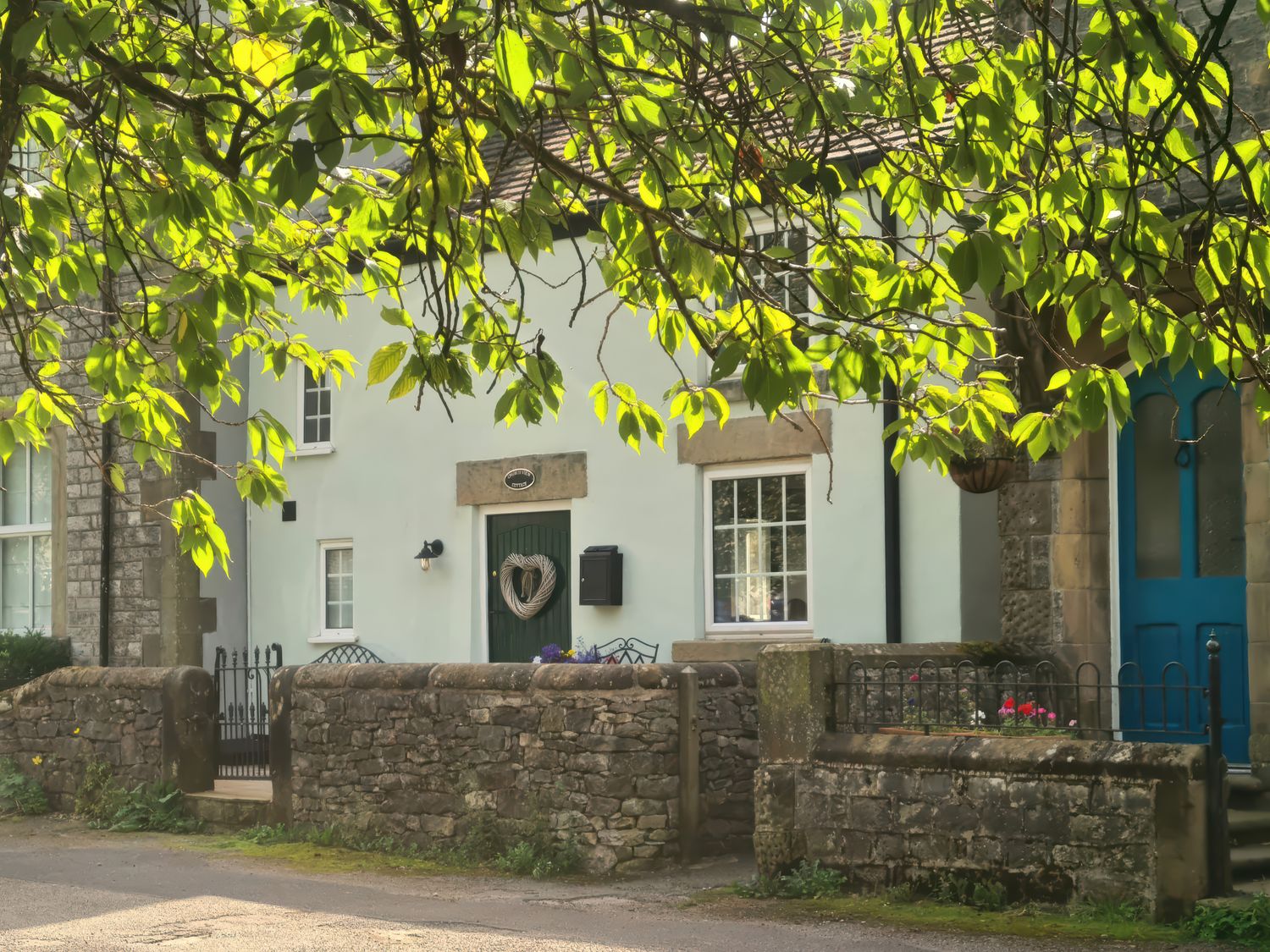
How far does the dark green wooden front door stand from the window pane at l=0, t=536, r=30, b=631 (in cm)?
597

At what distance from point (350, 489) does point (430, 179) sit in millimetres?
11005

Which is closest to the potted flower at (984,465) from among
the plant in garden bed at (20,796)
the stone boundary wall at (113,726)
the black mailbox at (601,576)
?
the black mailbox at (601,576)

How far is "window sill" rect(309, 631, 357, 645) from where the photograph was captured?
16328 millimetres

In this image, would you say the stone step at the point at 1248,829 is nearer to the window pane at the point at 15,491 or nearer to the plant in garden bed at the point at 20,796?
the plant in garden bed at the point at 20,796

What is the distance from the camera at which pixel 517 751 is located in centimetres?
1094

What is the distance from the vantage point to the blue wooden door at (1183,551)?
1123 centimetres

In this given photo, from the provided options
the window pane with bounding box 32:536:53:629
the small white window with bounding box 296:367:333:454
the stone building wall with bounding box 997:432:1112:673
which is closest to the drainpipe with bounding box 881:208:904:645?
the stone building wall with bounding box 997:432:1112:673

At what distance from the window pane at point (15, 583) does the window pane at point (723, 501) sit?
27.5ft

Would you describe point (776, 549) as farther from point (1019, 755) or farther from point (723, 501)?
point (1019, 755)

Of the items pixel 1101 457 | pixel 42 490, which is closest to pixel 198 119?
pixel 1101 457

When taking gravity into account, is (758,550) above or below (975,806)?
above

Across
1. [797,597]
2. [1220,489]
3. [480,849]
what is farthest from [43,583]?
[1220,489]

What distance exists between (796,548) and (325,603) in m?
5.37

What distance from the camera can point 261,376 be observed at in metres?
17.2
